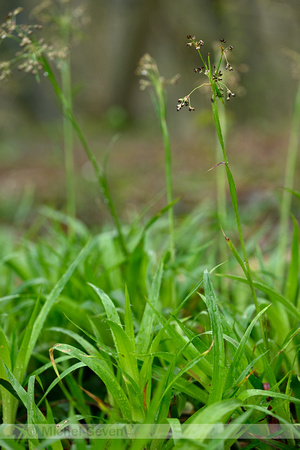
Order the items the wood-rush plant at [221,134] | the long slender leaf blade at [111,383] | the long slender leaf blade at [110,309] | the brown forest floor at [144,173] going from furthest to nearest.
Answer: the brown forest floor at [144,173] → the long slender leaf blade at [110,309] → the long slender leaf blade at [111,383] → the wood-rush plant at [221,134]

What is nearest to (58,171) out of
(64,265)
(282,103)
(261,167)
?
(261,167)

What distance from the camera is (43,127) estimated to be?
934 cm

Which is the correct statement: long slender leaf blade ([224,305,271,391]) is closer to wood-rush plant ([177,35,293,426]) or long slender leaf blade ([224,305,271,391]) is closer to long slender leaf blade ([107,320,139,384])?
wood-rush plant ([177,35,293,426])

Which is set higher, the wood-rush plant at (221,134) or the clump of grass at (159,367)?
the wood-rush plant at (221,134)

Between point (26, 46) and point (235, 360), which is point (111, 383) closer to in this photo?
point (235, 360)

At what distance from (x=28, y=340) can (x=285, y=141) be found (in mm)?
5727

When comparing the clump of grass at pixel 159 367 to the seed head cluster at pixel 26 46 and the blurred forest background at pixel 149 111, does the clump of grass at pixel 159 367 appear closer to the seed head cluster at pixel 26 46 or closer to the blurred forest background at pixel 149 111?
the seed head cluster at pixel 26 46

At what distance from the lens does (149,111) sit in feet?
30.7

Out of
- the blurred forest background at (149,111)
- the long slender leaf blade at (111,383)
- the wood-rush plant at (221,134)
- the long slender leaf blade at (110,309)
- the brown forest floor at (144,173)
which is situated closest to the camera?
the wood-rush plant at (221,134)

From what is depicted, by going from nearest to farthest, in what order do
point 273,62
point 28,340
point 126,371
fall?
point 126,371 → point 28,340 → point 273,62

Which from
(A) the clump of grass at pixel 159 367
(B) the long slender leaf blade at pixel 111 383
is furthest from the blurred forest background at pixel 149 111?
(B) the long slender leaf blade at pixel 111 383

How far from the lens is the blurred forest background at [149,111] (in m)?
4.92

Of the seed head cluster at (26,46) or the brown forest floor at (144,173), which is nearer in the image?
the seed head cluster at (26,46)

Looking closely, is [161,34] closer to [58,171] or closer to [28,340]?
[58,171]
